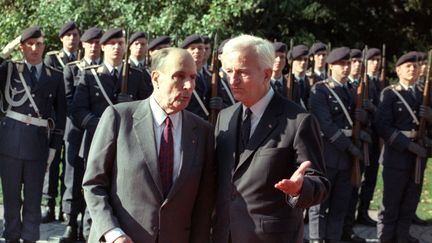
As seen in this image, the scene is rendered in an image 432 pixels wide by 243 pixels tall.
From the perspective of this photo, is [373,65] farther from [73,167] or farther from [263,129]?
[263,129]

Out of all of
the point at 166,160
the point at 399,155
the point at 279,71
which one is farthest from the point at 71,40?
the point at 166,160

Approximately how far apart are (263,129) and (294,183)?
51 cm

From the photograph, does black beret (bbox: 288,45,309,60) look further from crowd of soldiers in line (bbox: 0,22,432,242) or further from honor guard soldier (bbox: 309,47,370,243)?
honor guard soldier (bbox: 309,47,370,243)

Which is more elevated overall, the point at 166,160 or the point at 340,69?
the point at 340,69

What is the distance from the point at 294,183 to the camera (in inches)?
161

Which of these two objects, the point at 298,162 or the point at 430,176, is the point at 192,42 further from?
the point at 430,176

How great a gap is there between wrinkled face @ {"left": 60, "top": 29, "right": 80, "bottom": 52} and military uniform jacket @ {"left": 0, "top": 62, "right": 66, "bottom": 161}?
246 cm

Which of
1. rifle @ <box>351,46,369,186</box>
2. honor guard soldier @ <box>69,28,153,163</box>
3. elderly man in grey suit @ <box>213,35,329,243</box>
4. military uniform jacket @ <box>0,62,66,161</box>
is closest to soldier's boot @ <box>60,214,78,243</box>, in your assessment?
honor guard soldier @ <box>69,28,153,163</box>

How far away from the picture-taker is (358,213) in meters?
11.3

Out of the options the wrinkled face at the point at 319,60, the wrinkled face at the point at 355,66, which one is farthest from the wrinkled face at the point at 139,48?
the wrinkled face at the point at 319,60

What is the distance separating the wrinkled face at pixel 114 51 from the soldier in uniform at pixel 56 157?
942 millimetres

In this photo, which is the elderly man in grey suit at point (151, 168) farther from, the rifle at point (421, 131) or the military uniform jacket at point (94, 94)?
the rifle at point (421, 131)

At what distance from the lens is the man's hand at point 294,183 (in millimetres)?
4070

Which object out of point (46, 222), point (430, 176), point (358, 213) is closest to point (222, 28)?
point (430, 176)
